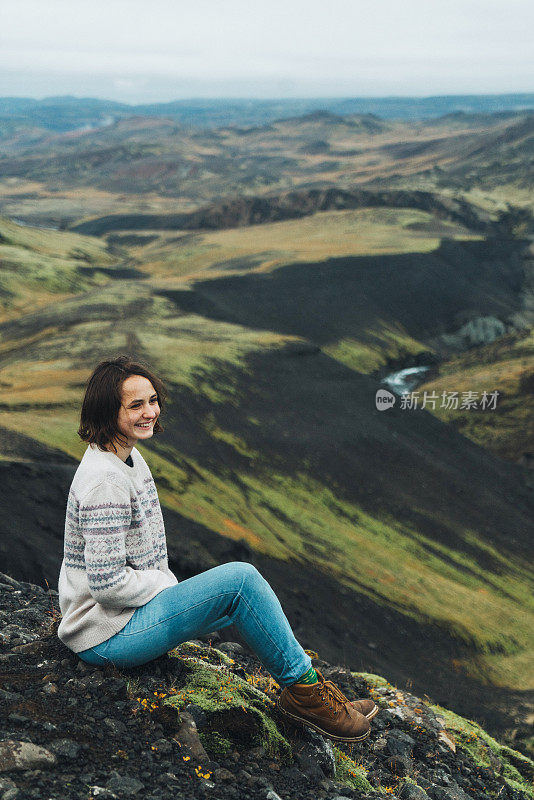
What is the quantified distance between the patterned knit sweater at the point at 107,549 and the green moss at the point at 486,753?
18.6 feet

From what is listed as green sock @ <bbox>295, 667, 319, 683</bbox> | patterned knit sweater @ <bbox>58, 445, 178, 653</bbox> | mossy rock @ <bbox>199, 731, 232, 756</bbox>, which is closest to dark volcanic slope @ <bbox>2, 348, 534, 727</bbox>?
patterned knit sweater @ <bbox>58, 445, 178, 653</bbox>

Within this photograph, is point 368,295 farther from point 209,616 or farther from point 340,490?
point 209,616

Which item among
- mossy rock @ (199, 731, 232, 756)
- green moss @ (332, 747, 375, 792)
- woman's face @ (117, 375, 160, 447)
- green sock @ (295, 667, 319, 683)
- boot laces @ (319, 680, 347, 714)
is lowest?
green moss @ (332, 747, 375, 792)

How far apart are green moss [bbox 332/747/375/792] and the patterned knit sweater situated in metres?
2.59

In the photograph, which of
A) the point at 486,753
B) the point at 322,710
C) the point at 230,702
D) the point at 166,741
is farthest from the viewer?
the point at 486,753

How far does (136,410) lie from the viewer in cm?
568

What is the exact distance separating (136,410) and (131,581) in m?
1.44

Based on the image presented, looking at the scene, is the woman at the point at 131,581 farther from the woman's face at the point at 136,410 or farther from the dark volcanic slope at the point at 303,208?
the dark volcanic slope at the point at 303,208

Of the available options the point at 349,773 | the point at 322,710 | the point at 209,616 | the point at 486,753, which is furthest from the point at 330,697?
the point at 486,753

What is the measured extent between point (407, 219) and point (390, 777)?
12531 cm

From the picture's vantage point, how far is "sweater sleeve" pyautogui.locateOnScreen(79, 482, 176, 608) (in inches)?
205

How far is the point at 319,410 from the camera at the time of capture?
47.6 metres

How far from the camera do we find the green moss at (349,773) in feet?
20.9

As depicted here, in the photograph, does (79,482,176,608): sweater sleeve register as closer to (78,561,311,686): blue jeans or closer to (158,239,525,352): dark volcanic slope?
(78,561,311,686): blue jeans
